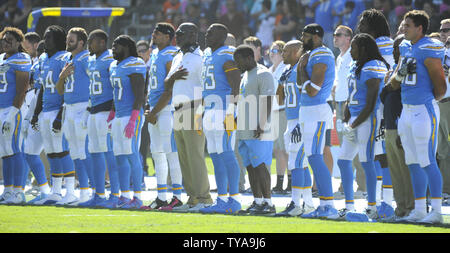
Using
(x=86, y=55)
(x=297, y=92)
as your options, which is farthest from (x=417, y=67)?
(x=86, y=55)

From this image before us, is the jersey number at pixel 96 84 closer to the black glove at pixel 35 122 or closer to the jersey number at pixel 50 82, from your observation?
the jersey number at pixel 50 82

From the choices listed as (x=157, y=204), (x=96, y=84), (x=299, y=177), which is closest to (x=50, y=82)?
(x=96, y=84)

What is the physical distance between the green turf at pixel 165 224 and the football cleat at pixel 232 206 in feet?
1.34

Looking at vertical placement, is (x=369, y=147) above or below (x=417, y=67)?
below

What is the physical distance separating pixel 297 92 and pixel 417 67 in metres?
1.90

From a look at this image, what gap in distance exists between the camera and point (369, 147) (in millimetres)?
9094

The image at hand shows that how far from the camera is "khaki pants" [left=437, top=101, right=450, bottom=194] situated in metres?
11.2

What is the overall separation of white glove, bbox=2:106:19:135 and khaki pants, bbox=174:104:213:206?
93.3 inches

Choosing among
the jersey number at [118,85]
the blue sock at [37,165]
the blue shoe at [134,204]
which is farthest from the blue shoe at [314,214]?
the blue sock at [37,165]

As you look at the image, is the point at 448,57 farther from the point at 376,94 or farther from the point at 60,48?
the point at 60,48

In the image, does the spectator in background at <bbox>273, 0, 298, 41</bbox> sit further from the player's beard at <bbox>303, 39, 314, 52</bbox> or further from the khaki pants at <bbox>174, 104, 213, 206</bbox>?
the player's beard at <bbox>303, 39, 314, 52</bbox>

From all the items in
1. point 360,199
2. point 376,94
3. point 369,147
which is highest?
point 376,94

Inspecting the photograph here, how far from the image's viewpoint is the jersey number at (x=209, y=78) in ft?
33.3
